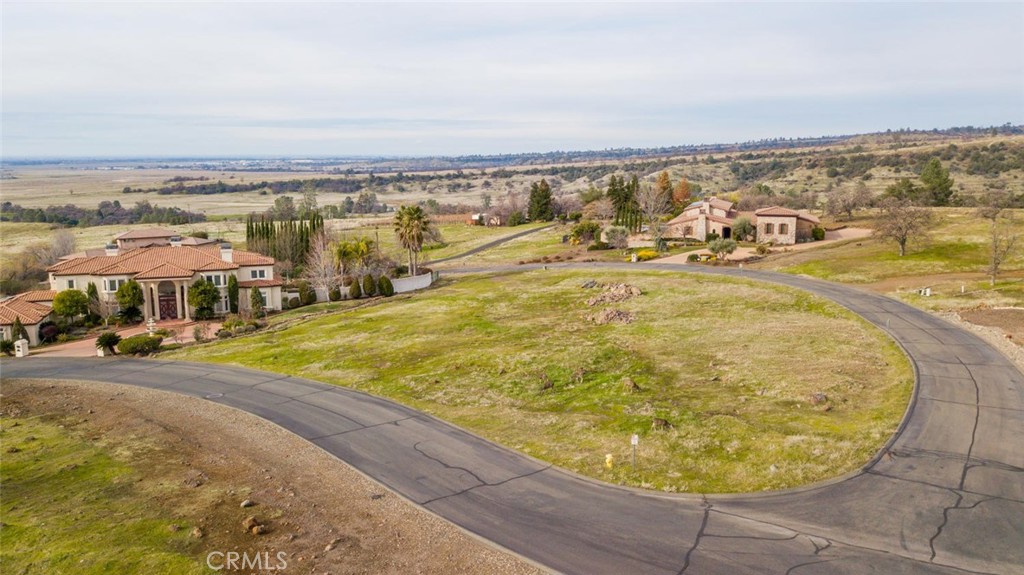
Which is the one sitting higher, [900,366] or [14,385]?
[900,366]

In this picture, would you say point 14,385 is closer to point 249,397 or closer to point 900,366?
point 249,397

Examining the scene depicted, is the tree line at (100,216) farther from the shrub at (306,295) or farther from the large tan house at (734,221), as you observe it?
the large tan house at (734,221)

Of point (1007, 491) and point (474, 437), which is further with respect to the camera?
point (474, 437)

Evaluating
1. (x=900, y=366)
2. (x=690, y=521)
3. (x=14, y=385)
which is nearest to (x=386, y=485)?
(x=690, y=521)

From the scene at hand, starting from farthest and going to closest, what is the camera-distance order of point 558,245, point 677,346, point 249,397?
point 558,245, point 677,346, point 249,397

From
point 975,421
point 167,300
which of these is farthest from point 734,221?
point 167,300

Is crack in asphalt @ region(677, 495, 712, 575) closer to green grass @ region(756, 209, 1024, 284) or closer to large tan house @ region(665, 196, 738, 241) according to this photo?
green grass @ region(756, 209, 1024, 284)

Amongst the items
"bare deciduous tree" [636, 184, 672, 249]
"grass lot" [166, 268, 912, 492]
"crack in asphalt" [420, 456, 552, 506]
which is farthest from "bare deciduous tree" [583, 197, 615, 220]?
"crack in asphalt" [420, 456, 552, 506]
